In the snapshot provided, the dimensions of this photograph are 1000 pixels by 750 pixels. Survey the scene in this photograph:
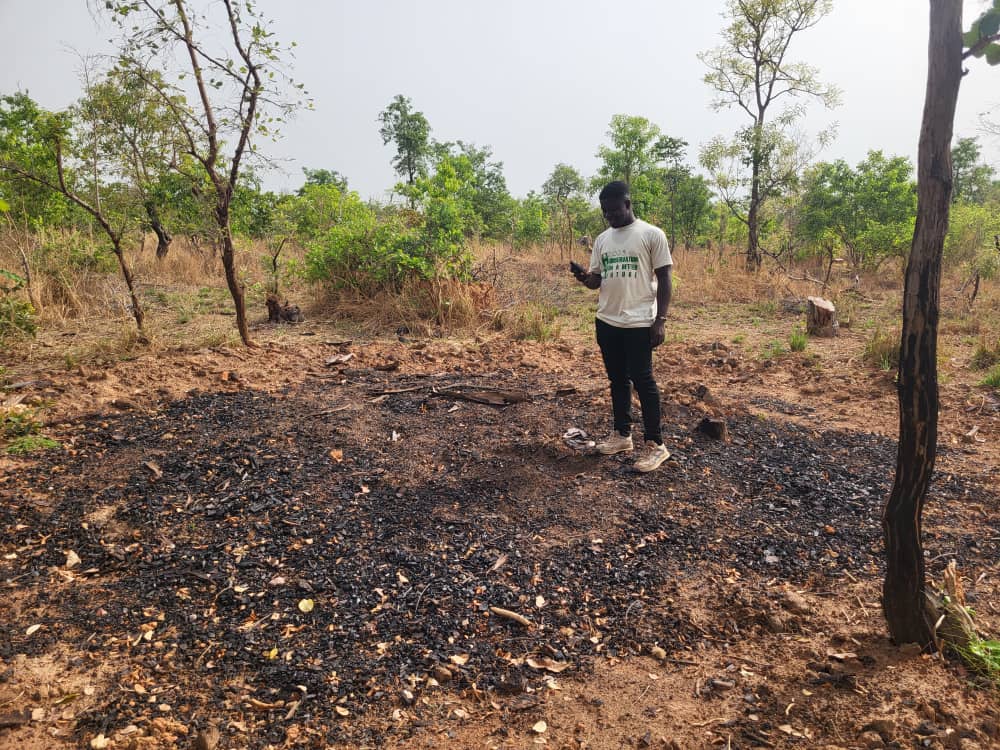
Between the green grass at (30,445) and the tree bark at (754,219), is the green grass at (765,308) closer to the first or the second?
the tree bark at (754,219)

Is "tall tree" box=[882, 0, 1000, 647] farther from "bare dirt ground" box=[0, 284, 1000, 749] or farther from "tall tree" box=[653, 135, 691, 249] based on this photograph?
"tall tree" box=[653, 135, 691, 249]

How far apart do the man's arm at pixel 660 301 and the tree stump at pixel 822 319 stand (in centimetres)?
523

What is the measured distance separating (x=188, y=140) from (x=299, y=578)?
4501 mm

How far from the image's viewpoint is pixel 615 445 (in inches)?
137

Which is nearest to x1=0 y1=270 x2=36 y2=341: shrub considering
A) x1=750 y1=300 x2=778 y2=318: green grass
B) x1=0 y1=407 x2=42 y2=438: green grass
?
x1=0 y1=407 x2=42 y2=438: green grass

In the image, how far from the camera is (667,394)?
4.57 metres

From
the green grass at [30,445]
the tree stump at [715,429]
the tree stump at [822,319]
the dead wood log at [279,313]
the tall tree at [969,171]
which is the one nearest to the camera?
the green grass at [30,445]

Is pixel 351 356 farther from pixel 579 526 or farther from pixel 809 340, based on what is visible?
pixel 809 340

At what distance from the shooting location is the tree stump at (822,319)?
714 cm

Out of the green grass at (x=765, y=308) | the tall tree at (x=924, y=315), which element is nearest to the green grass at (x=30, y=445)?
the tall tree at (x=924, y=315)

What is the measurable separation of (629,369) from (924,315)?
68.8 inches

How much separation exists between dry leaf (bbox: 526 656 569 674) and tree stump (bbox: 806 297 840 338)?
6.74 m

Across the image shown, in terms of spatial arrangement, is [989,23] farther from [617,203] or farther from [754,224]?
[754,224]

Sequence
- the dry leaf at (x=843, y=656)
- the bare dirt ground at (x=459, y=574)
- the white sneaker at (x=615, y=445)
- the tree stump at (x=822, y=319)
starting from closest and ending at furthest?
1. the bare dirt ground at (x=459, y=574)
2. the dry leaf at (x=843, y=656)
3. the white sneaker at (x=615, y=445)
4. the tree stump at (x=822, y=319)
